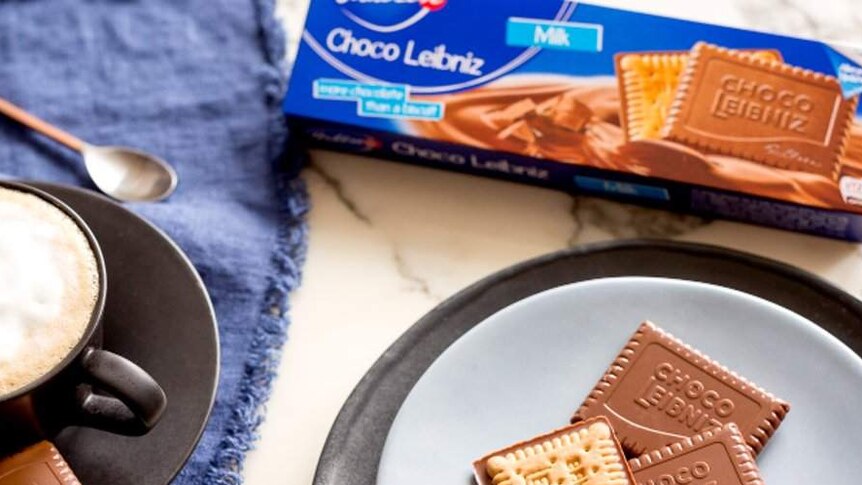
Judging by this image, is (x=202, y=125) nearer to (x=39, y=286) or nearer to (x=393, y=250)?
(x=393, y=250)

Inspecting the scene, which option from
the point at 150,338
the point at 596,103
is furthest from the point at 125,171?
the point at 596,103

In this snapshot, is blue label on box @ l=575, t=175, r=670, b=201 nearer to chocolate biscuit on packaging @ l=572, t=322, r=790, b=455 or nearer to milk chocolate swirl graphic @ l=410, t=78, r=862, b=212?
milk chocolate swirl graphic @ l=410, t=78, r=862, b=212

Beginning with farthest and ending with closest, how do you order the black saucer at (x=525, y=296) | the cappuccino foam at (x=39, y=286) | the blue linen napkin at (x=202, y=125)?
the blue linen napkin at (x=202, y=125)
the black saucer at (x=525, y=296)
the cappuccino foam at (x=39, y=286)

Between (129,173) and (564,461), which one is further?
(129,173)

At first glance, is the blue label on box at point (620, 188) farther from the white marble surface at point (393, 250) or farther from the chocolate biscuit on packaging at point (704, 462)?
the chocolate biscuit on packaging at point (704, 462)

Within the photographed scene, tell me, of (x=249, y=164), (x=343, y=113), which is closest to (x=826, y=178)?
(x=343, y=113)

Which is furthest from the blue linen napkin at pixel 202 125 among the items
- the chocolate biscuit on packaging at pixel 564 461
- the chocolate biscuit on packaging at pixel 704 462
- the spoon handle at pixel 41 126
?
the chocolate biscuit on packaging at pixel 704 462
